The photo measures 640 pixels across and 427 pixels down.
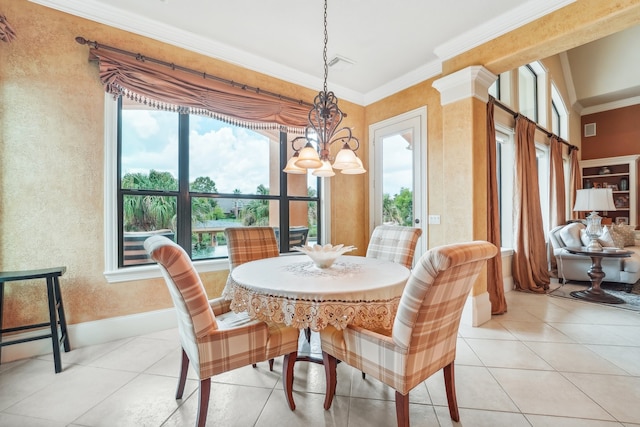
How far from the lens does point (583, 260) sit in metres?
4.03

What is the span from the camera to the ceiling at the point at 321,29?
2252 mm

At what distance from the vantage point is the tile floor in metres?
1.46

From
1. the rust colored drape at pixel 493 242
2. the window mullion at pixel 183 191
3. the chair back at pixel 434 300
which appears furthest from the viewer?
the rust colored drape at pixel 493 242

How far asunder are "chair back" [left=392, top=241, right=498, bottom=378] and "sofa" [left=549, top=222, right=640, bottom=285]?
13.0 feet

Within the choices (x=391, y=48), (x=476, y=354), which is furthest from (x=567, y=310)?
(x=391, y=48)

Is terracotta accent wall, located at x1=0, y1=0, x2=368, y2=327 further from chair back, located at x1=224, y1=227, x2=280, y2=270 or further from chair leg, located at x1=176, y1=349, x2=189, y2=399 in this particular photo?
chair leg, located at x1=176, y1=349, x2=189, y2=399

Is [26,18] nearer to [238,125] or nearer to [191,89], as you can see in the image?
[191,89]

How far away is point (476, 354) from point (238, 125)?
3.03 m

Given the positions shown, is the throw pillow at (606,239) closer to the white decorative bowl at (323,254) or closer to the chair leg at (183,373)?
the white decorative bowl at (323,254)

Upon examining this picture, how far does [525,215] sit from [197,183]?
4.25 meters

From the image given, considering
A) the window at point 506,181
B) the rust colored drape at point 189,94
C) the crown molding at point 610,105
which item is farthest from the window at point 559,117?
the rust colored drape at point 189,94

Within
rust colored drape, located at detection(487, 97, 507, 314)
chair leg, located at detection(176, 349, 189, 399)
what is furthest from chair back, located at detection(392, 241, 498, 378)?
rust colored drape, located at detection(487, 97, 507, 314)

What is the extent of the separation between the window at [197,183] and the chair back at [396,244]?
4.30ft

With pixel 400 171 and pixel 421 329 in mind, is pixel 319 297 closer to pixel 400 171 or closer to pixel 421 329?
pixel 421 329
